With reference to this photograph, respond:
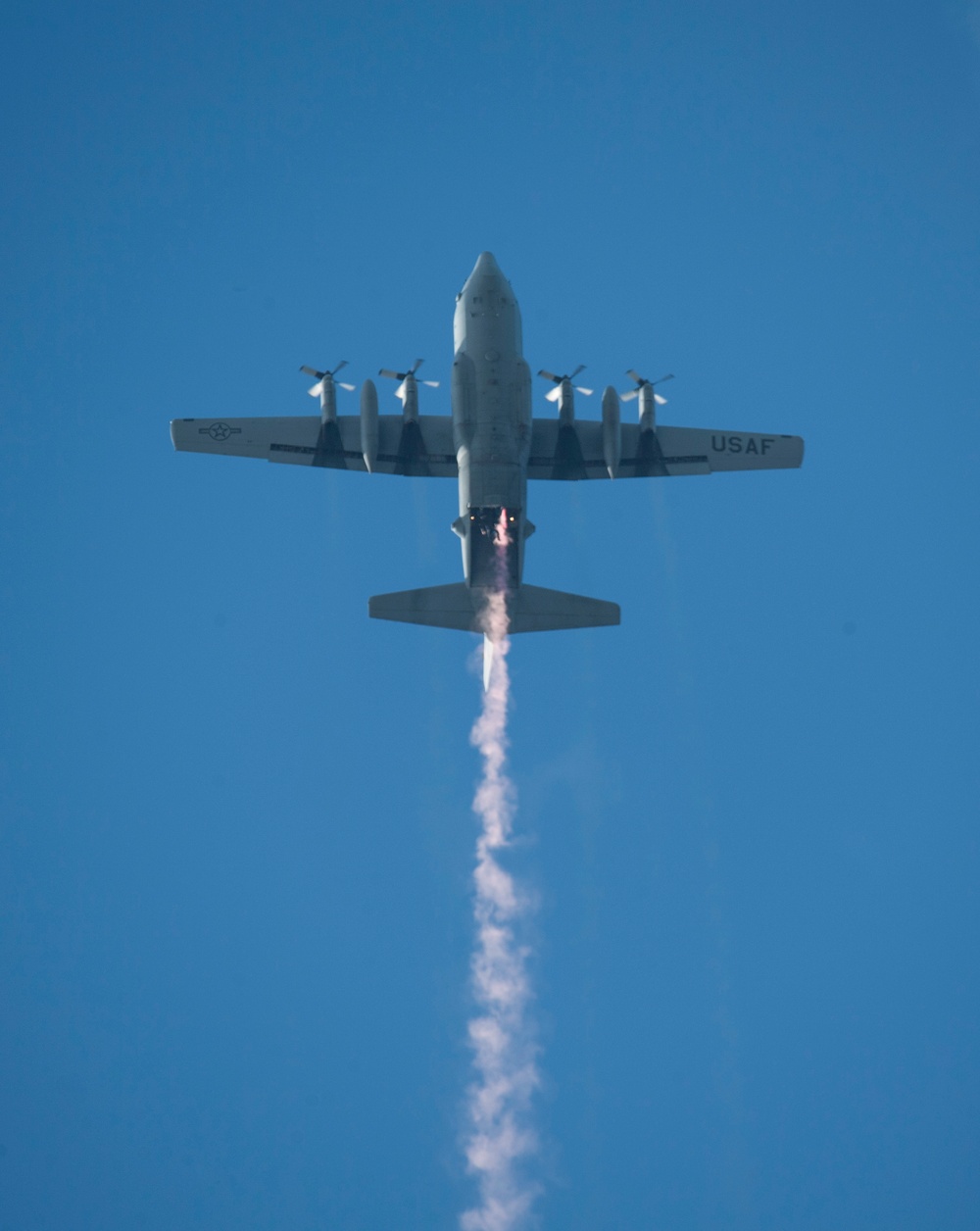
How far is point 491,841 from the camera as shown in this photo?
6931cm

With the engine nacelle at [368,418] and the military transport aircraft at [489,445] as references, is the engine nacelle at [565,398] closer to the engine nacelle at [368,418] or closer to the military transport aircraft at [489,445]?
the military transport aircraft at [489,445]

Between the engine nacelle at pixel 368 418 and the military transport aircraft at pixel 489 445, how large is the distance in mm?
48

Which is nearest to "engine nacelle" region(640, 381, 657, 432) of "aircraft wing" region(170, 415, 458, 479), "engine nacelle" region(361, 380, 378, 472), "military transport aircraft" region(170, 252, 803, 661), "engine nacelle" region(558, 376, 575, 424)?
"military transport aircraft" region(170, 252, 803, 661)

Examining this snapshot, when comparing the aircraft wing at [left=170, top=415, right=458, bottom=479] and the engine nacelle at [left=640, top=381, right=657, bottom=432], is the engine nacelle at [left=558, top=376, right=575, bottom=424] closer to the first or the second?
the engine nacelle at [left=640, top=381, right=657, bottom=432]

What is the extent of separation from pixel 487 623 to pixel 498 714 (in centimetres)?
740

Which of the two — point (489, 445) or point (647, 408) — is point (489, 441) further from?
point (647, 408)

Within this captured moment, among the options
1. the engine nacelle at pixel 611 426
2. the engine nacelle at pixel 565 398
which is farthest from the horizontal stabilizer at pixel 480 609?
the engine nacelle at pixel 565 398

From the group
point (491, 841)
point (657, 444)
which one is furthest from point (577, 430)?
point (491, 841)

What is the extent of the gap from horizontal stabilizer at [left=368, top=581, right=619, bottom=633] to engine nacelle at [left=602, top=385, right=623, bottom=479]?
6.12 metres

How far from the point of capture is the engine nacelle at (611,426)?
62969 mm

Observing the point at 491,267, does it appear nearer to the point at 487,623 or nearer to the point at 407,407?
the point at 407,407

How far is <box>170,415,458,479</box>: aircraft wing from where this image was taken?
64.6 meters

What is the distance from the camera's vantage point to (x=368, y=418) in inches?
2462

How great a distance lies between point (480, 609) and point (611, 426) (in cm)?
921
